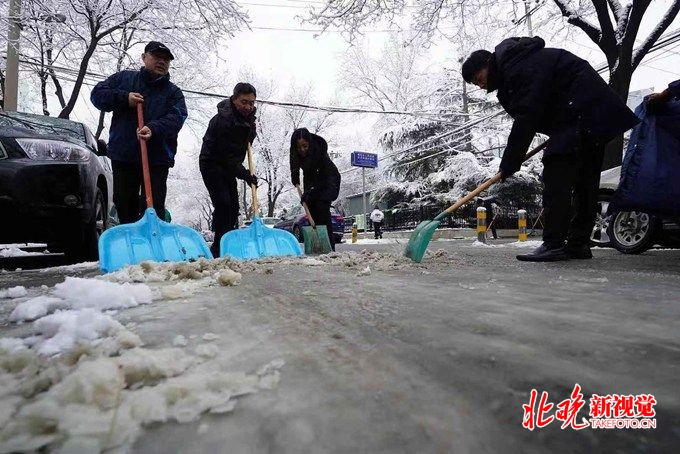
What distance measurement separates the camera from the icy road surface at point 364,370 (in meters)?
0.47

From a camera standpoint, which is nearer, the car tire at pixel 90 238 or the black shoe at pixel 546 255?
the black shoe at pixel 546 255

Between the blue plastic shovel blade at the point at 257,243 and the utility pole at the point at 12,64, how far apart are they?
8139mm

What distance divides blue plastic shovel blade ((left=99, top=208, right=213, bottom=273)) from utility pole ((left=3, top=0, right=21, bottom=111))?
829cm

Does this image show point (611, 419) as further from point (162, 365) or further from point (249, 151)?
point (249, 151)

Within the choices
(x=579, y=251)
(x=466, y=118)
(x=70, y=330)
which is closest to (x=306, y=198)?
(x=579, y=251)

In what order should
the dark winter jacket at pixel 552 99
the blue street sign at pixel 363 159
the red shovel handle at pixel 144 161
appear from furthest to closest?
the blue street sign at pixel 363 159
the red shovel handle at pixel 144 161
the dark winter jacket at pixel 552 99

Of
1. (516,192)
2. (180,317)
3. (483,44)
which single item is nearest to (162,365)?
(180,317)

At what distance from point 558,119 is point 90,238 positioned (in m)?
3.70

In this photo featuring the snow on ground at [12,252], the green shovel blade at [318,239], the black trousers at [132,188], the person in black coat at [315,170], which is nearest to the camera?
the black trousers at [132,188]

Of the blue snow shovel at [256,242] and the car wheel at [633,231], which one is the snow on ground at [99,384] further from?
the car wheel at [633,231]

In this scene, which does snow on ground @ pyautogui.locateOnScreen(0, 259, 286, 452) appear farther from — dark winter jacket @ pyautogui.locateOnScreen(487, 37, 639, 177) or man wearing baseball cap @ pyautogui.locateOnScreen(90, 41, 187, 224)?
dark winter jacket @ pyautogui.locateOnScreen(487, 37, 639, 177)

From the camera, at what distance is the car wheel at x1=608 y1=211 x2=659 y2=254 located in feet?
11.4

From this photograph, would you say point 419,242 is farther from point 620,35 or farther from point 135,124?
point 620,35

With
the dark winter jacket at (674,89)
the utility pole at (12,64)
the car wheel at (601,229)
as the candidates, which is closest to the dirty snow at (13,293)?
the dark winter jacket at (674,89)
